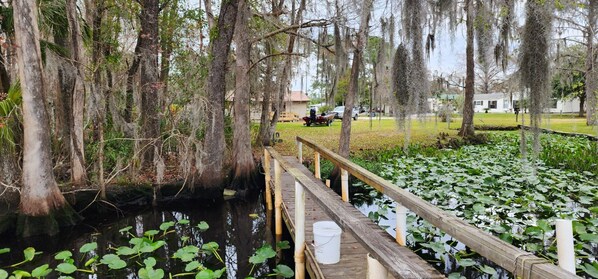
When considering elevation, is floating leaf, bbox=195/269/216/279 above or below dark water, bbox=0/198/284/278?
above

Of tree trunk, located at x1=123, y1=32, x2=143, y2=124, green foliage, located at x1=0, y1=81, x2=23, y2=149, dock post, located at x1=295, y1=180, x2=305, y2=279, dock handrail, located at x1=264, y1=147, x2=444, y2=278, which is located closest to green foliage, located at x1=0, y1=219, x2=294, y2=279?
dock post, located at x1=295, y1=180, x2=305, y2=279

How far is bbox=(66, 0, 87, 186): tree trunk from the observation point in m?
5.87

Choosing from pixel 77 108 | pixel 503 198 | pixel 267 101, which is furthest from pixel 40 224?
pixel 267 101

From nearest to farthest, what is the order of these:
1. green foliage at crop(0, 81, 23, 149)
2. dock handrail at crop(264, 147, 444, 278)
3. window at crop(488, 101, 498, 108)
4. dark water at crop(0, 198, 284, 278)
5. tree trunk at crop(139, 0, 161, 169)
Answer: dock handrail at crop(264, 147, 444, 278) → dark water at crop(0, 198, 284, 278) → green foliage at crop(0, 81, 23, 149) → tree trunk at crop(139, 0, 161, 169) → window at crop(488, 101, 498, 108)

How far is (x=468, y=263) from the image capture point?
3336 mm

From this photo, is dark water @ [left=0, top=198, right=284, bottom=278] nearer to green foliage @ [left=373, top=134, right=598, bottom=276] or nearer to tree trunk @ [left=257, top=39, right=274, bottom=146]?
green foliage @ [left=373, top=134, right=598, bottom=276]

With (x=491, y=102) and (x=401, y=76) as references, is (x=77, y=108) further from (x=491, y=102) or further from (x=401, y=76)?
(x=491, y=102)

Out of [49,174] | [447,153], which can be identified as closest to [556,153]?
[447,153]

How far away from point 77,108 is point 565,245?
7.31 m

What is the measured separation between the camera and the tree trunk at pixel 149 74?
680cm

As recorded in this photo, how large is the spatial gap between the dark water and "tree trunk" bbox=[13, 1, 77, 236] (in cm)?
27

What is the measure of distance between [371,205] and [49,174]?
5072 mm

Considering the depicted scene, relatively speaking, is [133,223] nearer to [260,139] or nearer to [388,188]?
[388,188]

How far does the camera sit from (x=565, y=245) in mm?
1733
